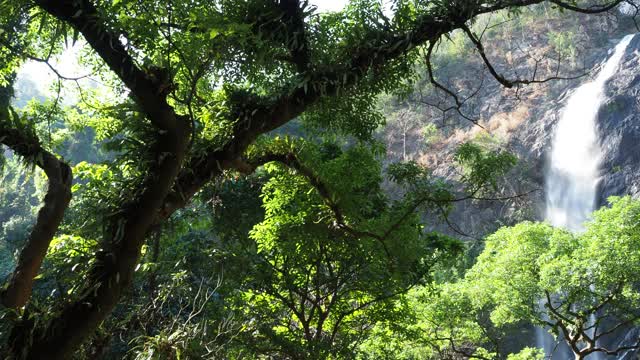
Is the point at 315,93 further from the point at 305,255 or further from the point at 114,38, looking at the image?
the point at 305,255

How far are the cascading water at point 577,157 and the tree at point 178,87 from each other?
Result: 1908cm

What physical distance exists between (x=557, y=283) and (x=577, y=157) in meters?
15.1

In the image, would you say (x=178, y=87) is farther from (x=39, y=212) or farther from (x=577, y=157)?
(x=577, y=157)

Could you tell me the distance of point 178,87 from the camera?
3408 millimetres

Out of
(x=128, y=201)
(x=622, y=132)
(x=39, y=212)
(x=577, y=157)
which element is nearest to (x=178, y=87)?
(x=128, y=201)

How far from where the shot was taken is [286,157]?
4.09 meters

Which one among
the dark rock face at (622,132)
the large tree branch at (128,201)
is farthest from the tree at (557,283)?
the dark rock face at (622,132)

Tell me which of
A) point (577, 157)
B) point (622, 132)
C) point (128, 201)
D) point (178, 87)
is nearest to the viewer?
point (128, 201)

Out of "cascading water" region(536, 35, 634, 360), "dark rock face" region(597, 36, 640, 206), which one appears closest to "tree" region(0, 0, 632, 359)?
"cascading water" region(536, 35, 634, 360)

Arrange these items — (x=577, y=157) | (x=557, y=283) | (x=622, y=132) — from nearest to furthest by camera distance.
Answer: (x=557, y=283) < (x=622, y=132) < (x=577, y=157)

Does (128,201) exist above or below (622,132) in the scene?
below

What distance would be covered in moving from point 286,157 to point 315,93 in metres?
0.96

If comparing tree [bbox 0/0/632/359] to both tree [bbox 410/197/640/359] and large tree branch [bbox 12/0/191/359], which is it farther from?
tree [bbox 410/197/640/359]

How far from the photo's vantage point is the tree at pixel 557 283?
Result: 9039 mm
